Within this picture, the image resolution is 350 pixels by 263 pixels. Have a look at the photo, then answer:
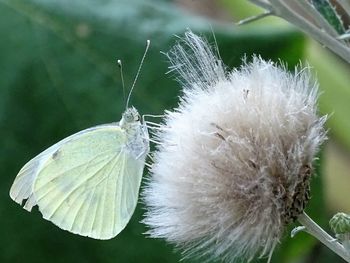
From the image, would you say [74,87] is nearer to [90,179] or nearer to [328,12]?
[90,179]

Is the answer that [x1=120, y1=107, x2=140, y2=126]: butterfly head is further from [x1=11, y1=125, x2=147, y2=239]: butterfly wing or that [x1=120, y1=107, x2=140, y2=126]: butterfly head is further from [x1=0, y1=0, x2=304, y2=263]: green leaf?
[x1=0, y1=0, x2=304, y2=263]: green leaf

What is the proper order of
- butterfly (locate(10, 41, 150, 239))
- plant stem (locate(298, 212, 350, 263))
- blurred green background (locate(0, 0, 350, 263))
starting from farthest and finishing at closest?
blurred green background (locate(0, 0, 350, 263)), butterfly (locate(10, 41, 150, 239)), plant stem (locate(298, 212, 350, 263))

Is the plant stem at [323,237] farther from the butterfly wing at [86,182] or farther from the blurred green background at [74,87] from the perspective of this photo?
the blurred green background at [74,87]

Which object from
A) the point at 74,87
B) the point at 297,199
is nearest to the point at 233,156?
the point at 297,199

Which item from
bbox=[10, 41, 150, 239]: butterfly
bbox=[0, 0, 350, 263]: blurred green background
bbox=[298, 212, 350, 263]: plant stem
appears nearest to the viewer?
bbox=[298, 212, 350, 263]: plant stem

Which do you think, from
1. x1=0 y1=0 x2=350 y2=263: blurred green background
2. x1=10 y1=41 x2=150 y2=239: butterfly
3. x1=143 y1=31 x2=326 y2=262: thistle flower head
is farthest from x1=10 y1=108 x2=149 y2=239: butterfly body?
x1=0 y1=0 x2=350 y2=263: blurred green background

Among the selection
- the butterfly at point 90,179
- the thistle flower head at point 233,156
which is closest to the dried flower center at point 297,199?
the thistle flower head at point 233,156

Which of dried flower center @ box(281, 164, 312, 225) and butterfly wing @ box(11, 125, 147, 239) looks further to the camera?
butterfly wing @ box(11, 125, 147, 239)
